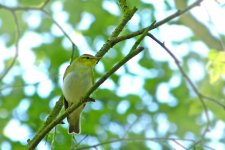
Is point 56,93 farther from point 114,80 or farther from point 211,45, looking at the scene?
point 211,45

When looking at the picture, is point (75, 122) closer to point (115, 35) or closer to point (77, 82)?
point (77, 82)

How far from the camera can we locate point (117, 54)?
7.52 m

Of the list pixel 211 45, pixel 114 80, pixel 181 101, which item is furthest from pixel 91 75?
pixel 181 101

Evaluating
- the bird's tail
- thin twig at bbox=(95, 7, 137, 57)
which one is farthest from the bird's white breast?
thin twig at bbox=(95, 7, 137, 57)

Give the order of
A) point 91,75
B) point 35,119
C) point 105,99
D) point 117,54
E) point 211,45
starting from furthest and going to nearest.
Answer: point 105,99
point 117,54
point 35,119
point 211,45
point 91,75

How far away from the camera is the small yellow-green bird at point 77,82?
3.30 metres

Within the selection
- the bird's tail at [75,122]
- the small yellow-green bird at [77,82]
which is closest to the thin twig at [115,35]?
the small yellow-green bird at [77,82]

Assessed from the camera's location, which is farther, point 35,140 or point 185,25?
point 185,25

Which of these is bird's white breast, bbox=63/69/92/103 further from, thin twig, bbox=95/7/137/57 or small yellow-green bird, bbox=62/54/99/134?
thin twig, bbox=95/7/137/57

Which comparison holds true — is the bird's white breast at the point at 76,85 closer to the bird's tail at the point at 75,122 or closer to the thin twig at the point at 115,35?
the bird's tail at the point at 75,122

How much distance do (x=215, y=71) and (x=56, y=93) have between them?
11.8ft

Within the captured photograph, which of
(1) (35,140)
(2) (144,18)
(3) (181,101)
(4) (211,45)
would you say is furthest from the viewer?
(3) (181,101)

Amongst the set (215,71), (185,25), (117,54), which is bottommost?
(215,71)

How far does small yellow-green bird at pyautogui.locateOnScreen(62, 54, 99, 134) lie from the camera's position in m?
3.30
